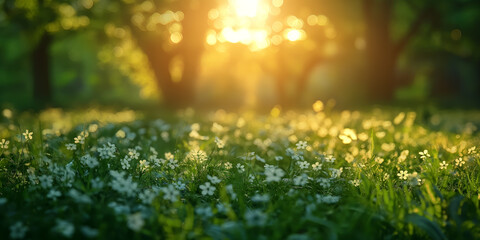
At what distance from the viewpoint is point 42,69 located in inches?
1085

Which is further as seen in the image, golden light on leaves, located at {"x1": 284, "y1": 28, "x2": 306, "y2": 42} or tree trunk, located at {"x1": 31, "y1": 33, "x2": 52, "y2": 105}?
tree trunk, located at {"x1": 31, "y1": 33, "x2": 52, "y2": 105}

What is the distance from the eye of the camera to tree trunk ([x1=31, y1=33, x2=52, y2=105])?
2721 centimetres

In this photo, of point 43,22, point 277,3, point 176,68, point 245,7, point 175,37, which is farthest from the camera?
point 176,68

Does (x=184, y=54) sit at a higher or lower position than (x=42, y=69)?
higher

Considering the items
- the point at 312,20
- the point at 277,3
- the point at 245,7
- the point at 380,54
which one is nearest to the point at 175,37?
the point at 245,7

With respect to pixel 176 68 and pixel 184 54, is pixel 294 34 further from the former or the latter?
pixel 176 68

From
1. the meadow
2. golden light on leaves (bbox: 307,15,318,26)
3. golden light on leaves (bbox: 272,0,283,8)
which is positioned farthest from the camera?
golden light on leaves (bbox: 307,15,318,26)

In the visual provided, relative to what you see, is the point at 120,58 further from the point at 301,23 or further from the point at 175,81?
the point at 301,23

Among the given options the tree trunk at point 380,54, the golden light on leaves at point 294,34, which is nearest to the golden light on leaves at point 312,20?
the golden light on leaves at point 294,34

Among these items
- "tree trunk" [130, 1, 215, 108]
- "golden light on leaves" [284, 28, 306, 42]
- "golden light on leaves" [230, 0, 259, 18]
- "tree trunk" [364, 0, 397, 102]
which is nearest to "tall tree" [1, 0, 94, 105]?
"tree trunk" [130, 1, 215, 108]

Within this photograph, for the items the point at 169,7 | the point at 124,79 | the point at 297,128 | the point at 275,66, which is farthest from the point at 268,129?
the point at 124,79

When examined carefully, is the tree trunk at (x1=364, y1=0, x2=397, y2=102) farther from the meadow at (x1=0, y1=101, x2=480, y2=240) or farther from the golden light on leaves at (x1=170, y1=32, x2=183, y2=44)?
the meadow at (x1=0, y1=101, x2=480, y2=240)

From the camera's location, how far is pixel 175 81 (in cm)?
2425

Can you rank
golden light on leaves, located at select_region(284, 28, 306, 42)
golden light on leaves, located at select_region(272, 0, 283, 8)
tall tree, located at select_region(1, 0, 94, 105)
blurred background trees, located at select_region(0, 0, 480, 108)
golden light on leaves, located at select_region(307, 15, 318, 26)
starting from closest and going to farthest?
tall tree, located at select_region(1, 0, 94, 105), blurred background trees, located at select_region(0, 0, 480, 108), golden light on leaves, located at select_region(272, 0, 283, 8), golden light on leaves, located at select_region(307, 15, 318, 26), golden light on leaves, located at select_region(284, 28, 306, 42)
